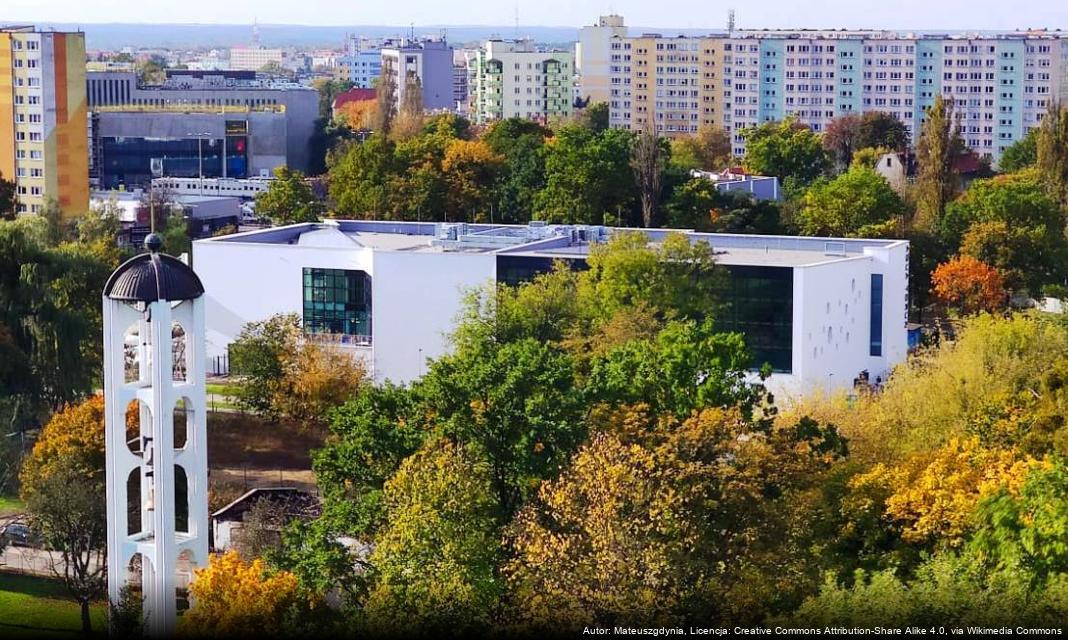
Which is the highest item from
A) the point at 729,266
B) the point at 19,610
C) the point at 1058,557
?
the point at 729,266

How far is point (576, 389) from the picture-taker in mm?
15125

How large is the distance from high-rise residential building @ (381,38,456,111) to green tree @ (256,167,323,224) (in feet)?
135

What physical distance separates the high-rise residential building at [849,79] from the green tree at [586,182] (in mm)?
26313

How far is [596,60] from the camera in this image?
65875 millimetres

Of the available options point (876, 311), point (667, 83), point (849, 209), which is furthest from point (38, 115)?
point (667, 83)

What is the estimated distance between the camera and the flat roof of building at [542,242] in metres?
24.2

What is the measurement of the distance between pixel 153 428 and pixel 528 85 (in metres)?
55.1

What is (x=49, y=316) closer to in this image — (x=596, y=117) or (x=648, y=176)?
(x=648, y=176)

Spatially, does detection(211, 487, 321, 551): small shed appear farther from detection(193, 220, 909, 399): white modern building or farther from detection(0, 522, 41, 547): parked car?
detection(193, 220, 909, 399): white modern building

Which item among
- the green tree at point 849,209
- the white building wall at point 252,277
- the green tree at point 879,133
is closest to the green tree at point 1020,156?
the green tree at point 879,133

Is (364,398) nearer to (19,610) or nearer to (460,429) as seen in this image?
(460,429)

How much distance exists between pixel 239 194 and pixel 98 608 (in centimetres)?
2894

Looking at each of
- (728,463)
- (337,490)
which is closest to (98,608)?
(337,490)

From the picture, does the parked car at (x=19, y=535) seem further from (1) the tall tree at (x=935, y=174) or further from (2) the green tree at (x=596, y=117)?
(2) the green tree at (x=596, y=117)
